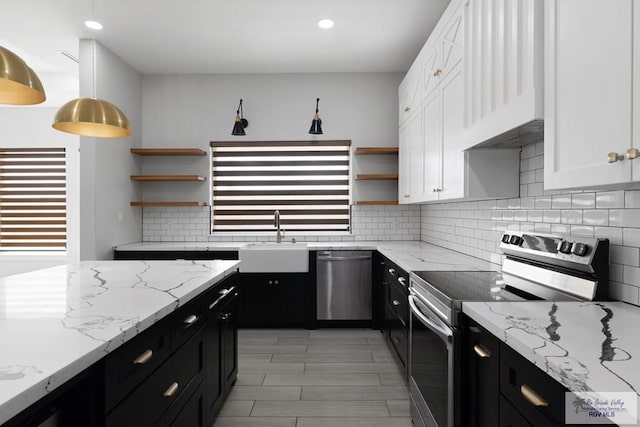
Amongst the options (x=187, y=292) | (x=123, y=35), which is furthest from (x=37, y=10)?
(x=187, y=292)

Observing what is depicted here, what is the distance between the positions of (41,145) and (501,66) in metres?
5.91

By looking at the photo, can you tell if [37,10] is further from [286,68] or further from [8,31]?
[286,68]

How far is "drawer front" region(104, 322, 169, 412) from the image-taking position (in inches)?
41.9

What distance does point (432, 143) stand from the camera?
9.23ft

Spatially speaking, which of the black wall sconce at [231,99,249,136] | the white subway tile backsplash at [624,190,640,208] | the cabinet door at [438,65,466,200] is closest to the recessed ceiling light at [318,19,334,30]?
the cabinet door at [438,65,466,200]

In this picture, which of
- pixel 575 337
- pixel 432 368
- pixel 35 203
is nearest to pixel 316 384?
pixel 432 368

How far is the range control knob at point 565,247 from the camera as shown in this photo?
151 cm

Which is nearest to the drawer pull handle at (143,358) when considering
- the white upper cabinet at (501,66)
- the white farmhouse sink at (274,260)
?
the white upper cabinet at (501,66)

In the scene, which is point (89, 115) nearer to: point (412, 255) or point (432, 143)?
point (432, 143)

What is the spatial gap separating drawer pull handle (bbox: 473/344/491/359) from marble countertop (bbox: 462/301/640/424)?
93mm

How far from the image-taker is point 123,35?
3551 mm

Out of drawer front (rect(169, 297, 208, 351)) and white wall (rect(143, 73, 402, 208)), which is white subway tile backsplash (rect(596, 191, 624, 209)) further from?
white wall (rect(143, 73, 402, 208))

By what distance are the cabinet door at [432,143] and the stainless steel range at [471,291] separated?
0.82m

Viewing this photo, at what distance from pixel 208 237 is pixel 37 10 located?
2.64 m
